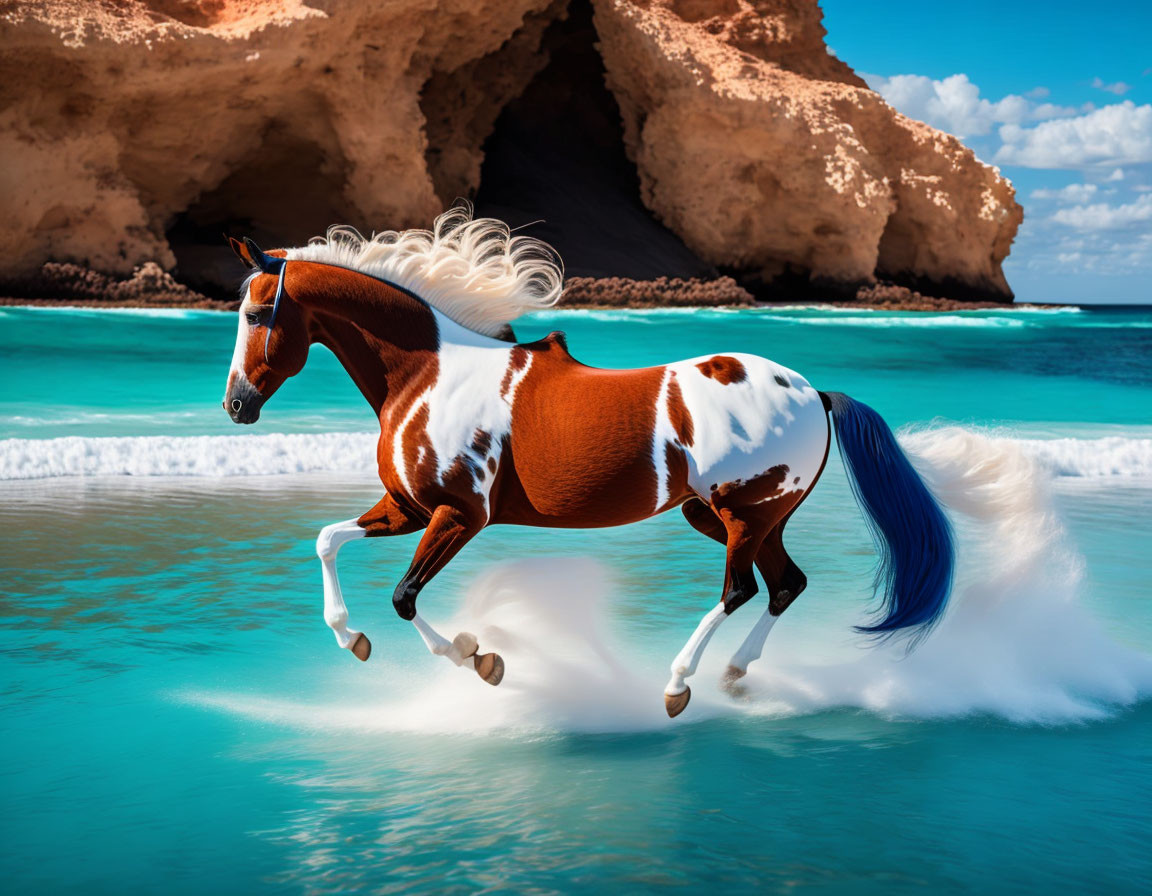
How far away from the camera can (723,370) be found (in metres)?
3.34

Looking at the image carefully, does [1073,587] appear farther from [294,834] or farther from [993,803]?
[294,834]

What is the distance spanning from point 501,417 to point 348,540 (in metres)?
0.59

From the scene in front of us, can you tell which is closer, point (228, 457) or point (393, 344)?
point (393, 344)

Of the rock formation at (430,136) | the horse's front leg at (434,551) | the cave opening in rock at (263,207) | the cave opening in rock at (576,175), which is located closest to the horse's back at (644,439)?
the horse's front leg at (434,551)

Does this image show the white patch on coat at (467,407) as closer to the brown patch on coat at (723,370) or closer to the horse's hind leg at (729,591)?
the brown patch on coat at (723,370)

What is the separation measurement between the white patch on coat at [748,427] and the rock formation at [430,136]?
21655 mm

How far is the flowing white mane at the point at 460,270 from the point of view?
3463mm

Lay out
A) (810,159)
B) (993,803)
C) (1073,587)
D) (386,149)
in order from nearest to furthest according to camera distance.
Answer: (993,803) → (1073,587) → (386,149) → (810,159)

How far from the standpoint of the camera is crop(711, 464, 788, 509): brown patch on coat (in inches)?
130

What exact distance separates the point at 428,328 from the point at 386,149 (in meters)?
23.6

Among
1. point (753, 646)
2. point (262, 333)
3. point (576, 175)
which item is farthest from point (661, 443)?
point (576, 175)

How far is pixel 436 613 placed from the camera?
4730mm

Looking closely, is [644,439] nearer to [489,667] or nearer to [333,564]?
[489,667]

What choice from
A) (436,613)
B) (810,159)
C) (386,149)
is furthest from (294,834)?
(810,159)
